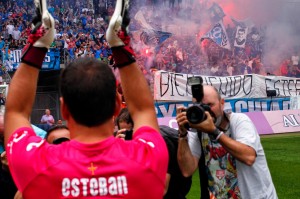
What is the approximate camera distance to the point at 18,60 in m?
23.6

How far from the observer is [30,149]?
1.89 m

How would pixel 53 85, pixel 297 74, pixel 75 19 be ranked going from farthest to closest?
pixel 297 74 → pixel 75 19 → pixel 53 85

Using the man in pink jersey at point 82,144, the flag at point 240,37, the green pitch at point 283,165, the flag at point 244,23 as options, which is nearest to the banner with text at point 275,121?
the green pitch at point 283,165

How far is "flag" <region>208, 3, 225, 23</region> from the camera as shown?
36156mm

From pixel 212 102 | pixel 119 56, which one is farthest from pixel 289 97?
pixel 119 56

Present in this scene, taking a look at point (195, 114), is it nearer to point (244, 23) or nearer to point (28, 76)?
point (28, 76)

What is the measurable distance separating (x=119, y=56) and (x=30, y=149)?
54 centimetres

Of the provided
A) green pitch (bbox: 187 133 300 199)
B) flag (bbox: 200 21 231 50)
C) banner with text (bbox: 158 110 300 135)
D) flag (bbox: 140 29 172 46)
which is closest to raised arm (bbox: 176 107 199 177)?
green pitch (bbox: 187 133 300 199)

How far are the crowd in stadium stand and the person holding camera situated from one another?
21091mm

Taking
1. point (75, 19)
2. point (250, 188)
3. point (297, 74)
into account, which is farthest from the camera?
point (297, 74)

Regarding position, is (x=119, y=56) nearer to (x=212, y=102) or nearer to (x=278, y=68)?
(x=212, y=102)

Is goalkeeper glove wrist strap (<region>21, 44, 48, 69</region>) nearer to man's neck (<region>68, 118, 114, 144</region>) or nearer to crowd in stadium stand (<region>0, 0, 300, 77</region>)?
man's neck (<region>68, 118, 114, 144</region>)

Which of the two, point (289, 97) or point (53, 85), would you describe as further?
point (53, 85)

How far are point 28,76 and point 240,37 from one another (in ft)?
106
